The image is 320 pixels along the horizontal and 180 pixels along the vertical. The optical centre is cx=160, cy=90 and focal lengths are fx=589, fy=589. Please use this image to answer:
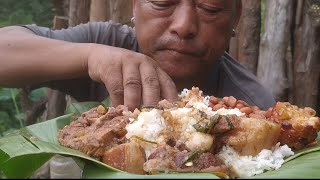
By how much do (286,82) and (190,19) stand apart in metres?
1.33

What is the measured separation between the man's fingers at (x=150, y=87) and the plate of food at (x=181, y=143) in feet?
0.14

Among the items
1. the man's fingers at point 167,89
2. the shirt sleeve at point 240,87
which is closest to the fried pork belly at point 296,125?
the man's fingers at point 167,89

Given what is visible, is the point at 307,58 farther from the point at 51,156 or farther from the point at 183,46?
the point at 51,156

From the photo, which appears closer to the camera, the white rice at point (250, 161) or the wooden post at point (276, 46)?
the white rice at point (250, 161)

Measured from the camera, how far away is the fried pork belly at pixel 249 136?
1158 mm

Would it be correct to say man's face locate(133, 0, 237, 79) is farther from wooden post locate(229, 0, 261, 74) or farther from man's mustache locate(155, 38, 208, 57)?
wooden post locate(229, 0, 261, 74)

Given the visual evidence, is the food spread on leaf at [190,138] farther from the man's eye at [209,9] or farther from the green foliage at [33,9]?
the green foliage at [33,9]

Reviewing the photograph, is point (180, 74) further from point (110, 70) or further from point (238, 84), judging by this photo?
point (238, 84)

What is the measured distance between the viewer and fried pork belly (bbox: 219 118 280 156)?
1.16 meters

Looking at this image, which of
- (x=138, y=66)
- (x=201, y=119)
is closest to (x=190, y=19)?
(x=138, y=66)

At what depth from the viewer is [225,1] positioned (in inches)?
69.9

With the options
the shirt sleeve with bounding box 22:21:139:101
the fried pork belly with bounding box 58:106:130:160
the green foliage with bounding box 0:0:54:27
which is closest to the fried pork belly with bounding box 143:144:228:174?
the fried pork belly with bounding box 58:106:130:160

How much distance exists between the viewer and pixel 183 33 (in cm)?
161

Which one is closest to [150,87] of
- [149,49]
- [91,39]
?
[149,49]
